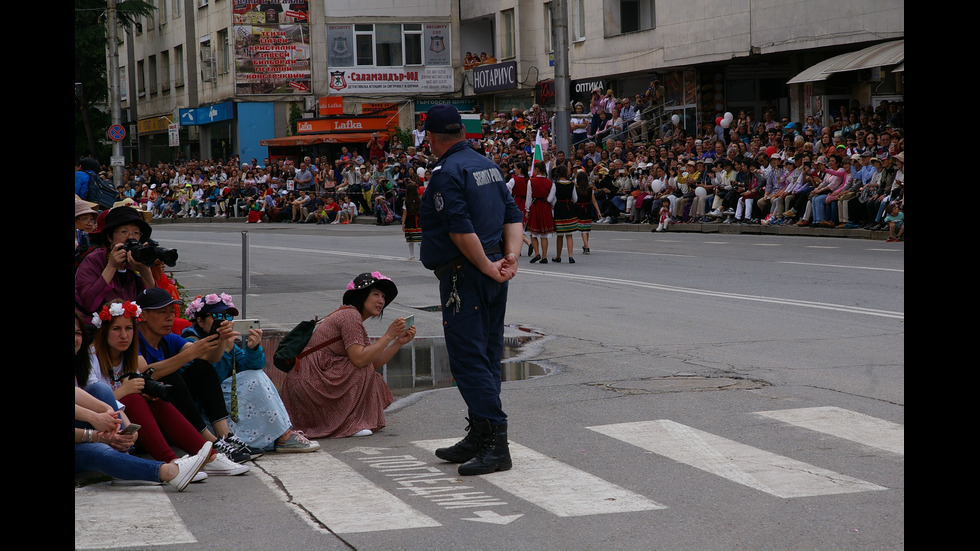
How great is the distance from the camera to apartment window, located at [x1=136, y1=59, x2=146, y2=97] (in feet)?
204

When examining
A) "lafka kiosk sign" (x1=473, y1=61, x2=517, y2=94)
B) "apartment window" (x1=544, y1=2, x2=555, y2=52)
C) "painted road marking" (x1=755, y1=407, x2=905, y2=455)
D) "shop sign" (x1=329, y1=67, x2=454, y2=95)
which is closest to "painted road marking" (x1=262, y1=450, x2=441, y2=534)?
"painted road marking" (x1=755, y1=407, x2=905, y2=455)

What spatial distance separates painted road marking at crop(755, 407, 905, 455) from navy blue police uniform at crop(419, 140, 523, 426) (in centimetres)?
201

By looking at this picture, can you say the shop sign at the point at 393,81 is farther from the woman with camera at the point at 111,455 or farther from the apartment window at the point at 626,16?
the woman with camera at the point at 111,455

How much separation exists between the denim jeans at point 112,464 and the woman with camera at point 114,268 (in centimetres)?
163

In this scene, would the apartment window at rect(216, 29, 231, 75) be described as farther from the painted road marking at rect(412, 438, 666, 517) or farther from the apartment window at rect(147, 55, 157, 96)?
the painted road marking at rect(412, 438, 666, 517)

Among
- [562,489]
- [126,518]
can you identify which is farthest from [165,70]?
[562,489]

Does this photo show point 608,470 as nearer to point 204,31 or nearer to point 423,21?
point 423,21

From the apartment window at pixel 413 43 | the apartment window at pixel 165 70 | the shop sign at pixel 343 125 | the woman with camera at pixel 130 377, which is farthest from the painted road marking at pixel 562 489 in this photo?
the apartment window at pixel 165 70

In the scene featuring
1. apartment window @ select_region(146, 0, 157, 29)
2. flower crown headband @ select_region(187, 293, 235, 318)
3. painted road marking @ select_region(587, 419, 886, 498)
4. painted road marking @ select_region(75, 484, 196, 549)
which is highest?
apartment window @ select_region(146, 0, 157, 29)

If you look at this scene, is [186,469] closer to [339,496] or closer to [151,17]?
[339,496]

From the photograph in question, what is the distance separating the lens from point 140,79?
63.0m

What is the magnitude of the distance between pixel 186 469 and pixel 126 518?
2.02ft

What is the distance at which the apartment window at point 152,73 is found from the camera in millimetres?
60566
